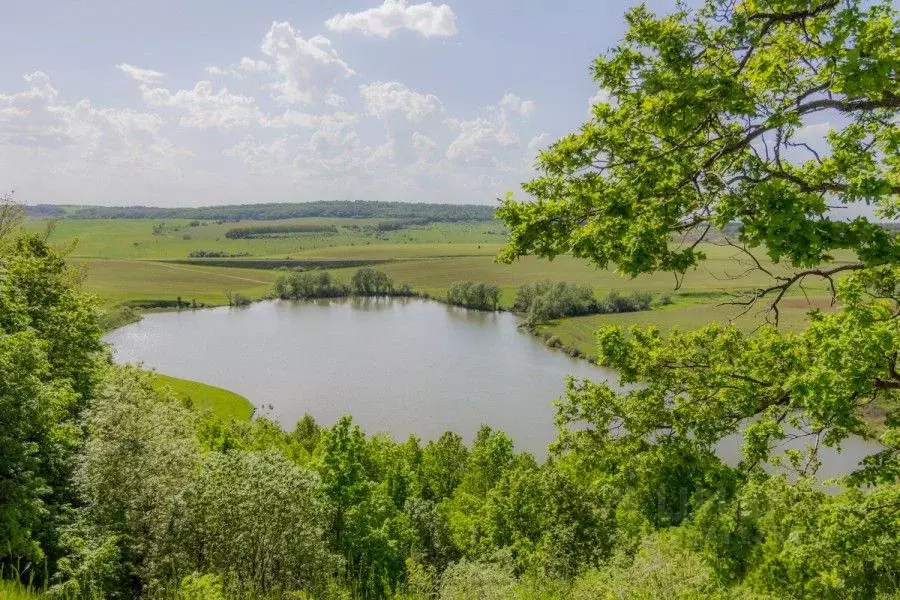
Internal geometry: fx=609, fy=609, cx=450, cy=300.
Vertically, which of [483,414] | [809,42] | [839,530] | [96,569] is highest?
[809,42]

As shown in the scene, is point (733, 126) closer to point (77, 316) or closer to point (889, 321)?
point (889, 321)

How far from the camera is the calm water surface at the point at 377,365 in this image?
59344 mm

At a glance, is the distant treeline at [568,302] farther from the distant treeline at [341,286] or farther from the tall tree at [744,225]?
the tall tree at [744,225]

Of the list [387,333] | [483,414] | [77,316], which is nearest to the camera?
[77,316]

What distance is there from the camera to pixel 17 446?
482 inches

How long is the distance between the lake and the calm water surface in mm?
145

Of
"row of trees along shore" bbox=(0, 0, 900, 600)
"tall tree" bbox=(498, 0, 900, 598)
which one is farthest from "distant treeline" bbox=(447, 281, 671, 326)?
"tall tree" bbox=(498, 0, 900, 598)

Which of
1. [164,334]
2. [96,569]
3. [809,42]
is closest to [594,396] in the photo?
[809,42]

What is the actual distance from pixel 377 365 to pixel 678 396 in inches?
2799

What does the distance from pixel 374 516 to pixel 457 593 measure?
43.5 feet

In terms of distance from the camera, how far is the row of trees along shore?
673cm

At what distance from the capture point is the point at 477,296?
438ft

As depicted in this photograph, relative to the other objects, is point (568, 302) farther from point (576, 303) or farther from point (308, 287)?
point (308, 287)

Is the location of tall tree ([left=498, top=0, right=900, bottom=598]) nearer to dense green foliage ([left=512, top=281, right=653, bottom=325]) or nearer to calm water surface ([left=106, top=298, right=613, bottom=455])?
calm water surface ([left=106, top=298, right=613, bottom=455])
